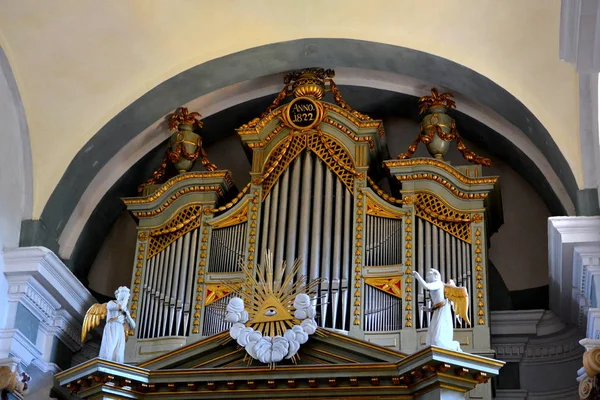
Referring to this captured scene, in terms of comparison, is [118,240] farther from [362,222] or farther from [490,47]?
[490,47]

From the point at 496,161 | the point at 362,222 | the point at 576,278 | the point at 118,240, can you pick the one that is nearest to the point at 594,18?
the point at 576,278

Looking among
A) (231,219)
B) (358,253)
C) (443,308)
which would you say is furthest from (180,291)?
(443,308)

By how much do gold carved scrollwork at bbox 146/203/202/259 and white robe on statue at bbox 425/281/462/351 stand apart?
297 centimetres

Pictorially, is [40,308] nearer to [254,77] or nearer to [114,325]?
[114,325]

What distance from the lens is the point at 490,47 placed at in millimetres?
10594

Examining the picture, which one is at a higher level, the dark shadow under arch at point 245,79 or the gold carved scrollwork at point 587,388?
the dark shadow under arch at point 245,79

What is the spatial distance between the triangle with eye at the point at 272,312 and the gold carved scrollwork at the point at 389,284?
930 mm

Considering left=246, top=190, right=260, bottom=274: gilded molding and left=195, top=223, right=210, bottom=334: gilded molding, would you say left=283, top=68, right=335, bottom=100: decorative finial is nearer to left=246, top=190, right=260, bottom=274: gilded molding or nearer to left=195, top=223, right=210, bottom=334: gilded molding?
left=246, top=190, right=260, bottom=274: gilded molding

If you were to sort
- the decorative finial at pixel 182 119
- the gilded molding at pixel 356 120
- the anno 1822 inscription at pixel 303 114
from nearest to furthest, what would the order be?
the gilded molding at pixel 356 120 → the anno 1822 inscription at pixel 303 114 → the decorative finial at pixel 182 119

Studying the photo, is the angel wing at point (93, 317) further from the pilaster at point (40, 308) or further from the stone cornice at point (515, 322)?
the stone cornice at point (515, 322)

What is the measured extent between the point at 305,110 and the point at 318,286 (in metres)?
1.94

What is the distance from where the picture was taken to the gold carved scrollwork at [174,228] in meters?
11.2

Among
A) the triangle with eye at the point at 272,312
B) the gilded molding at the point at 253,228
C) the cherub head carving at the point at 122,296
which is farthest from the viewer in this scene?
the gilded molding at the point at 253,228

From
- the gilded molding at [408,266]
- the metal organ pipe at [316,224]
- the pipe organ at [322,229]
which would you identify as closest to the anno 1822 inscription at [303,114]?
the pipe organ at [322,229]
